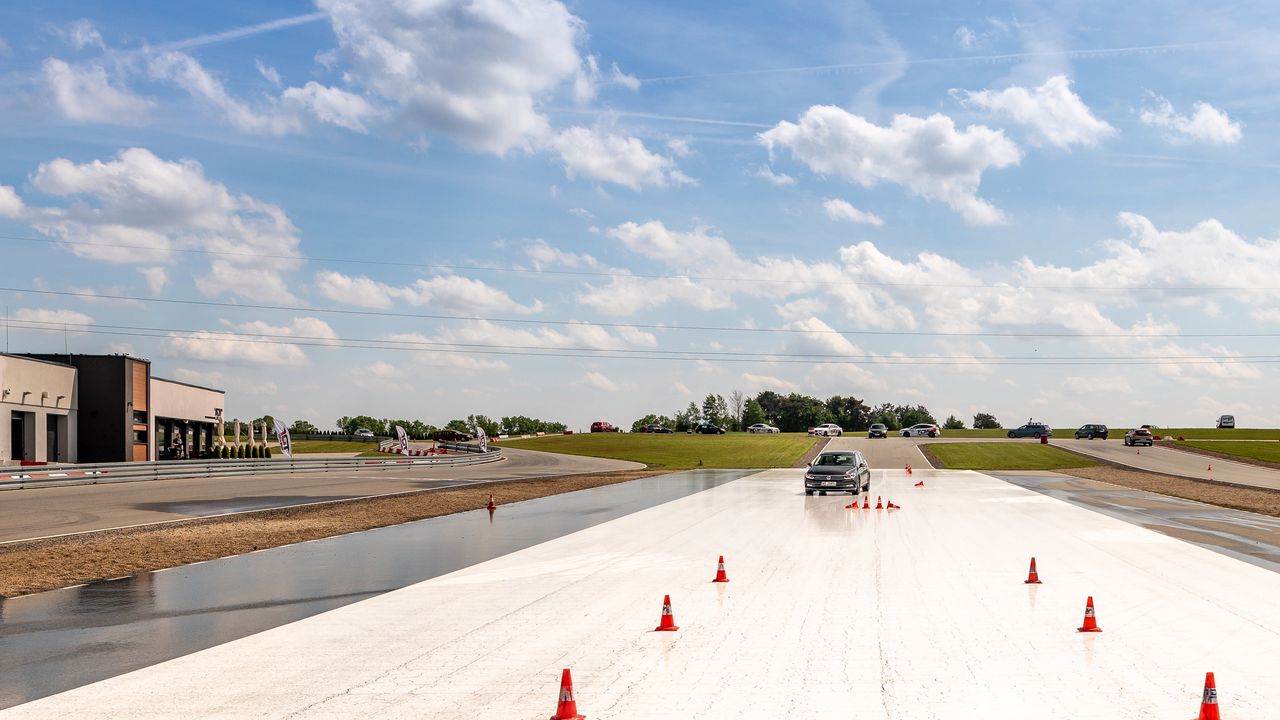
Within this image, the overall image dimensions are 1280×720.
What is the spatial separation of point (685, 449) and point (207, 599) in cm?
7491

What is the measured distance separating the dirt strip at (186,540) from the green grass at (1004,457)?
42561 mm

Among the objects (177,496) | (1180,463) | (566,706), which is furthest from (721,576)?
(1180,463)

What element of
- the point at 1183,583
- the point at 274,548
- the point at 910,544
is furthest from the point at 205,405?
the point at 1183,583

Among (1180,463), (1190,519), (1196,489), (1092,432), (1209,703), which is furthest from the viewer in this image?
(1092,432)

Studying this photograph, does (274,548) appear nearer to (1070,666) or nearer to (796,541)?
(796,541)

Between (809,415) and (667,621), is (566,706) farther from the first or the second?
(809,415)

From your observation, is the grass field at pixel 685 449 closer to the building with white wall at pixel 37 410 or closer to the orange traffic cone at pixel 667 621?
the building with white wall at pixel 37 410

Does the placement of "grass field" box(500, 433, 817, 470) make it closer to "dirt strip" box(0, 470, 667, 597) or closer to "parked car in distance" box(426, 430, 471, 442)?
"parked car in distance" box(426, 430, 471, 442)

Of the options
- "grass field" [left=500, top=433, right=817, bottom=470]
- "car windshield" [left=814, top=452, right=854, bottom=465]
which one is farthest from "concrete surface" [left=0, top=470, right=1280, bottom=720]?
"grass field" [left=500, top=433, right=817, bottom=470]

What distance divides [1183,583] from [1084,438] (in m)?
95.5

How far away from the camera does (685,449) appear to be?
8781cm

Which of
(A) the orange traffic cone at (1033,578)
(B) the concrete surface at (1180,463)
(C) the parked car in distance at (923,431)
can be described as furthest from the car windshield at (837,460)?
(C) the parked car in distance at (923,431)

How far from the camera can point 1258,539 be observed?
21938mm

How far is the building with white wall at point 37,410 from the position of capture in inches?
2114
